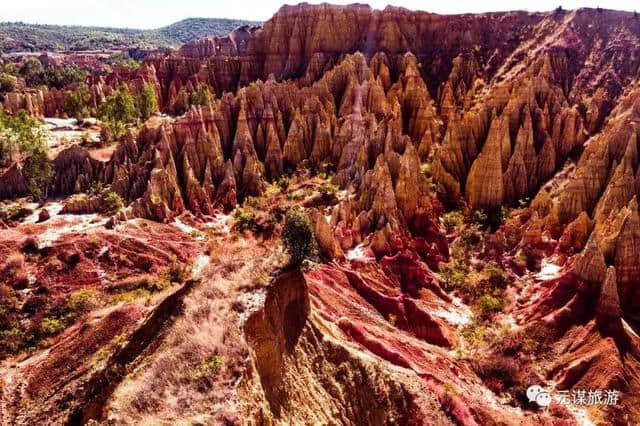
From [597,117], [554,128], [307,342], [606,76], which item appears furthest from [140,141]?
[606,76]

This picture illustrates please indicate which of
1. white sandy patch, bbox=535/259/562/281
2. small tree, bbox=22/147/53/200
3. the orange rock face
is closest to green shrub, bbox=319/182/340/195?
the orange rock face

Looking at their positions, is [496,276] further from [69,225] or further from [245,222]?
[69,225]

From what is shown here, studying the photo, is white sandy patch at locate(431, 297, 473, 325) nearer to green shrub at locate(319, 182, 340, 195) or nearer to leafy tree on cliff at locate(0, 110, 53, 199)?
green shrub at locate(319, 182, 340, 195)

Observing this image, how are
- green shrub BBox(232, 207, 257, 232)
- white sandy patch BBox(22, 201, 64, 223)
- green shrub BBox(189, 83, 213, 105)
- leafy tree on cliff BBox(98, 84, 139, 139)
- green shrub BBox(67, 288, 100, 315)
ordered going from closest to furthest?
green shrub BBox(67, 288, 100, 315) < white sandy patch BBox(22, 201, 64, 223) < green shrub BBox(232, 207, 257, 232) < leafy tree on cliff BBox(98, 84, 139, 139) < green shrub BBox(189, 83, 213, 105)

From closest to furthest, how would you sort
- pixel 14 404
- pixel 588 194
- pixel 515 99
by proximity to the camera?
pixel 14 404 → pixel 588 194 → pixel 515 99

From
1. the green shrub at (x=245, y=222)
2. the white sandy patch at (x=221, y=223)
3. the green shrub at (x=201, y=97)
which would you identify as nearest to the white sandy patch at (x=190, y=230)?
the white sandy patch at (x=221, y=223)

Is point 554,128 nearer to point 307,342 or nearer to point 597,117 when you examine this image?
point 597,117

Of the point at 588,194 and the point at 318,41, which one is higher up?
the point at 318,41

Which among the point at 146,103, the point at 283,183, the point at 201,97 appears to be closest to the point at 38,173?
the point at 283,183

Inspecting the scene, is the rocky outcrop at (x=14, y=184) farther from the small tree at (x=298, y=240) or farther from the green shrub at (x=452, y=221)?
the green shrub at (x=452, y=221)
